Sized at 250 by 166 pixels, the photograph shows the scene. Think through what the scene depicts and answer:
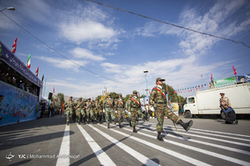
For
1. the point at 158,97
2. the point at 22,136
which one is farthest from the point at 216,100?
the point at 22,136

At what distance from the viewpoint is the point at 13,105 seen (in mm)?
11156

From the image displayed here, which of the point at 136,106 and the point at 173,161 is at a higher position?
the point at 136,106

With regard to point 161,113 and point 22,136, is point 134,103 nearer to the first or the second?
point 161,113

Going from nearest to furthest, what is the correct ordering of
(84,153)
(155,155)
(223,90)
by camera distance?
(155,155) < (84,153) < (223,90)

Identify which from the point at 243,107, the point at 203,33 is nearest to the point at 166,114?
the point at 203,33

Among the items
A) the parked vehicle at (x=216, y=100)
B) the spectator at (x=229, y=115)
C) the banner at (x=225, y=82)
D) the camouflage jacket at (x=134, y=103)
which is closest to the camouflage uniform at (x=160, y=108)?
the camouflage jacket at (x=134, y=103)

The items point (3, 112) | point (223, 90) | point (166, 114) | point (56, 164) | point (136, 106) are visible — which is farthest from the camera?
point (223, 90)

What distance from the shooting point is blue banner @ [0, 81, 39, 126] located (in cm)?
963

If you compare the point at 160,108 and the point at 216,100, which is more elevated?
the point at 216,100

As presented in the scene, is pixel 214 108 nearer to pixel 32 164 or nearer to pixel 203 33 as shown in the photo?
pixel 203 33

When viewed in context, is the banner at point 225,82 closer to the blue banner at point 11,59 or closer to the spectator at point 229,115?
the spectator at point 229,115

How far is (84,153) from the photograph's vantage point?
3.30m

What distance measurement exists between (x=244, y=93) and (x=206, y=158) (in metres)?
12.2

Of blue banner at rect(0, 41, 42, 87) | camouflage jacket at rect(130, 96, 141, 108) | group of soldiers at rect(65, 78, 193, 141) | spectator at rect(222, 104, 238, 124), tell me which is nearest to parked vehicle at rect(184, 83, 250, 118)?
spectator at rect(222, 104, 238, 124)
